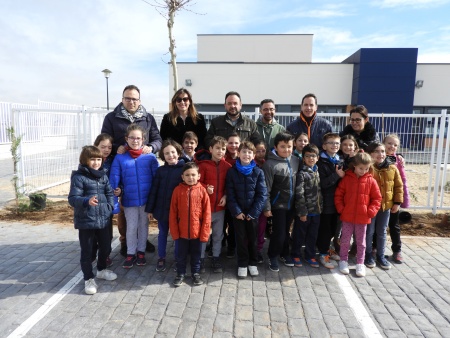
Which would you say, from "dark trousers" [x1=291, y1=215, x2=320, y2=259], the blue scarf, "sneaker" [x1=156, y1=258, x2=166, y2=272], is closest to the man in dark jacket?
the blue scarf

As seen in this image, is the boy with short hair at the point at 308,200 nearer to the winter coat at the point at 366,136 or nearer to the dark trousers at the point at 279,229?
the dark trousers at the point at 279,229

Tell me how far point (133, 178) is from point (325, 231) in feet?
8.45

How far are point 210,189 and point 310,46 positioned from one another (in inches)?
1148

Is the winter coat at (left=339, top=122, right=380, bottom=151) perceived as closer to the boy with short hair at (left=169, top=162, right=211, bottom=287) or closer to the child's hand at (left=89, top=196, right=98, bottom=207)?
the boy with short hair at (left=169, top=162, right=211, bottom=287)

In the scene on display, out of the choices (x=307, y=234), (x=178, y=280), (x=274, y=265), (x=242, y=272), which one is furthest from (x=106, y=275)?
(x=307, y=234)

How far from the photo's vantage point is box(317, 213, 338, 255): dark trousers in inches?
160

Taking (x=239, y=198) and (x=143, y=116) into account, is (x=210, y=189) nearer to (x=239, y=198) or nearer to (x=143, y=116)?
(x=239, y=198)

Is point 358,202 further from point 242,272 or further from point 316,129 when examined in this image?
point 242,272

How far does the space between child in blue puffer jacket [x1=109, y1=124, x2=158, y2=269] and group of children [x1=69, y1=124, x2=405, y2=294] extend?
0.04 ft

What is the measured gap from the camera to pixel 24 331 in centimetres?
269

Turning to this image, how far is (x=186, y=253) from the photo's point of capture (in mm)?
3570

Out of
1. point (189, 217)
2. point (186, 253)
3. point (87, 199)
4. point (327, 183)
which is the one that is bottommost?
point (186, 253)

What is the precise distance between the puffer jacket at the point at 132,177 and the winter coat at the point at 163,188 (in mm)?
114

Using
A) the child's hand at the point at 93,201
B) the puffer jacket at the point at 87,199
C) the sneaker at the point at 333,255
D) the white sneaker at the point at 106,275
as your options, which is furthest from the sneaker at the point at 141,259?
the sneaker at the point at 333,255
